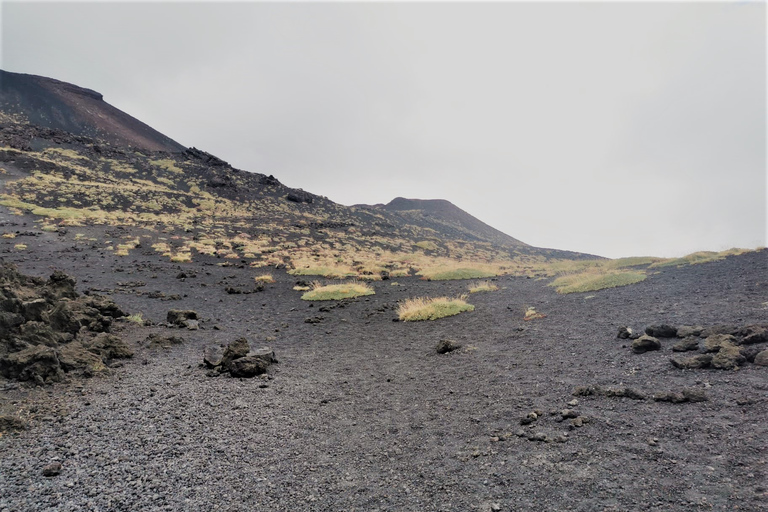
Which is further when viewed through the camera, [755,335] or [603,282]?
[603,282]

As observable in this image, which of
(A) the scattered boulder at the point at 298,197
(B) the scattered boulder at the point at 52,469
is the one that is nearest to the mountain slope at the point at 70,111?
(A) the scattered boulder at the point at 298,197

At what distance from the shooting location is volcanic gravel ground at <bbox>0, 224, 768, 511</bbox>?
3904mm

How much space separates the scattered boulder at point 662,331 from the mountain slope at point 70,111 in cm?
10535

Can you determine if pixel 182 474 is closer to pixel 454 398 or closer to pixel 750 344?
pixel 454 398

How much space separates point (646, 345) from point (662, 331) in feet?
2.93

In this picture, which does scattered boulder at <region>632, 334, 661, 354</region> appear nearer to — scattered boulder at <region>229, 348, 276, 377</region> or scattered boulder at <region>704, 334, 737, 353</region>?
scattered boulder at <region>704, 334, 737, 353</region>

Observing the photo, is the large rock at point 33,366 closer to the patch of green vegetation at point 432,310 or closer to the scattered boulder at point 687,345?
the patch of green vegetation at point 432,310

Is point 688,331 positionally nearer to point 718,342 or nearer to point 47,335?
point 718,342

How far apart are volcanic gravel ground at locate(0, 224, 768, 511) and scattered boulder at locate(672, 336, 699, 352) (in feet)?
1.45

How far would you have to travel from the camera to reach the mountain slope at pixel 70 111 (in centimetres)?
8306

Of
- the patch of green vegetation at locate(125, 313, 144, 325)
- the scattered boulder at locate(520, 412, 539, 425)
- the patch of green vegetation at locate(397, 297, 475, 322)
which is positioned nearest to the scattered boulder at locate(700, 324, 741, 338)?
the scattered boulder at locate(520, 412, 539, 425)

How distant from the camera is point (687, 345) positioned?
6.77m

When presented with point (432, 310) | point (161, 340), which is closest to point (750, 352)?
point (432, 310)

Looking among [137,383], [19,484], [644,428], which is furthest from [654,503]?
[137,383]
